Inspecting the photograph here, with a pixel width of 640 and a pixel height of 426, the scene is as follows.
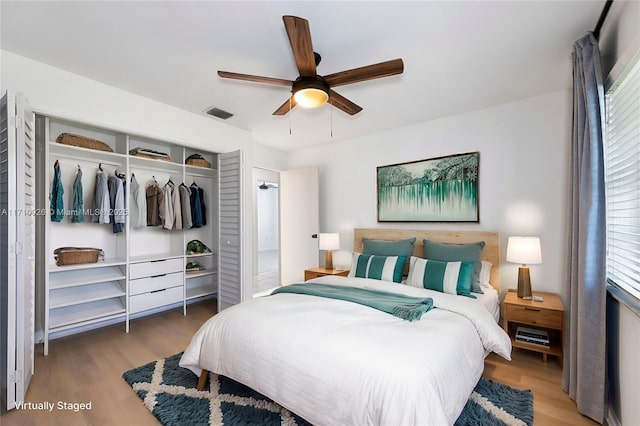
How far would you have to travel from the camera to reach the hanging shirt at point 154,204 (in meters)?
3.70

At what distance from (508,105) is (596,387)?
2606 mm

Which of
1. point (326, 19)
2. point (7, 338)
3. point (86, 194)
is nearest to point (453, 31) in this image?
point (326, 19)

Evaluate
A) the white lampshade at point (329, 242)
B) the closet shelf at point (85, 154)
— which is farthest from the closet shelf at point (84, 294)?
the white lampshade at point (329, 242)

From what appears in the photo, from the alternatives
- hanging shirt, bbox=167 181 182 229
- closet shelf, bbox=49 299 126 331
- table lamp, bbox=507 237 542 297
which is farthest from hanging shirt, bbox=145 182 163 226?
table lamp, bbox=507 237 542 297

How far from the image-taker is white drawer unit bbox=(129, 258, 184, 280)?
11.0ft

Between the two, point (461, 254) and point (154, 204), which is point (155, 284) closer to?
point (154, 204)

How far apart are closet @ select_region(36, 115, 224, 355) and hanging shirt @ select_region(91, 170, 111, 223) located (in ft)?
0.23

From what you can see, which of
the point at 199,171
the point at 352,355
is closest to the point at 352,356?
the point at 352,355

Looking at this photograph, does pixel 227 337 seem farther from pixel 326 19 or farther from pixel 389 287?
pixel 326 19

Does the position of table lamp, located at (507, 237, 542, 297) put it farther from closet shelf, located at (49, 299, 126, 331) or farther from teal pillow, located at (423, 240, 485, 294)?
closet shelf, located at (49, 299, 126, 331)

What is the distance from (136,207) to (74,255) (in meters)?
0.82

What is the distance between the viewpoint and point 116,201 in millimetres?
3314

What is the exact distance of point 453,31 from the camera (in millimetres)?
1978

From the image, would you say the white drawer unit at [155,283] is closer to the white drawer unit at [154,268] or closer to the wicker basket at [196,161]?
the white drawer unit at [154,268]
